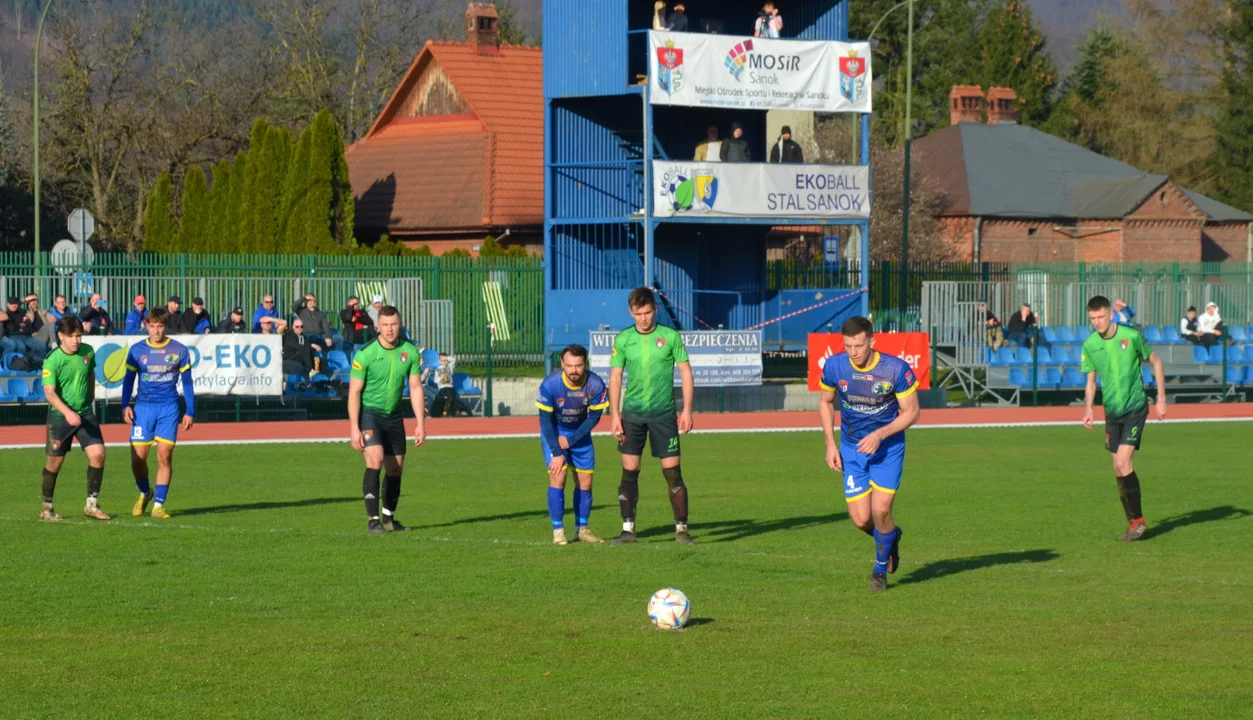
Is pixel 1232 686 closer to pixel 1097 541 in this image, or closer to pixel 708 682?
pixel 708 682

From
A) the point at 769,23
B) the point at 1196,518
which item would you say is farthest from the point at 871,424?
the point at 769,23

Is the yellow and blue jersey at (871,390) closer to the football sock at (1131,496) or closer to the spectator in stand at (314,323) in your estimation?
the football sock at (1131,496)

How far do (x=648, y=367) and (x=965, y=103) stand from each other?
63.8 m

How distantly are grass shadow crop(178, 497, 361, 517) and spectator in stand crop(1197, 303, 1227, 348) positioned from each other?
22319mm

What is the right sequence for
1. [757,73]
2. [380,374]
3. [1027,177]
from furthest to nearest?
1. [1027,177]
2. [757,73]
3. [380,374]

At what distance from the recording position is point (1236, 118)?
73562 mm

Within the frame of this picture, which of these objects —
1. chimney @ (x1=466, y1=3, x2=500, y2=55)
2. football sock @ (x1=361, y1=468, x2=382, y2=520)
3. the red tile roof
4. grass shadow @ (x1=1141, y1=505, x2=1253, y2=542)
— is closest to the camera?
football sock @ (x1=361, y1=468, x2=382, y2=520)

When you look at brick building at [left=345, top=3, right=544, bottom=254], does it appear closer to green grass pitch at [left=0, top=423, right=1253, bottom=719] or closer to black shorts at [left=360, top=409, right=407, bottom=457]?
green grass pitch at [left=0, top=423, right=1253, bottom=719]

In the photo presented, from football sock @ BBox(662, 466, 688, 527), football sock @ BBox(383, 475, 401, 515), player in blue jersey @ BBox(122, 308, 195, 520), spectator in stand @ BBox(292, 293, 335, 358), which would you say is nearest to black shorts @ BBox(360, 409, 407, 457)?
football sock @ BBox(383, 475, 401, 515)

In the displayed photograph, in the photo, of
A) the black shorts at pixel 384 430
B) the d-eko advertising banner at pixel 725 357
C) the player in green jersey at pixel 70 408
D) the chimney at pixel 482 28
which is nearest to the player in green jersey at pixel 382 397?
the black shorts at pixel 384 430

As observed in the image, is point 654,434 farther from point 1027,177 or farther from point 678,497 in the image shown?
point 1027,177

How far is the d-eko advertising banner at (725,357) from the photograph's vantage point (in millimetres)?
29141

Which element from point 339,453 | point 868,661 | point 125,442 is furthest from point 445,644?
point 125,442

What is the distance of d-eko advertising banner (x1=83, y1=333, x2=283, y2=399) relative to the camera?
83.9ft
